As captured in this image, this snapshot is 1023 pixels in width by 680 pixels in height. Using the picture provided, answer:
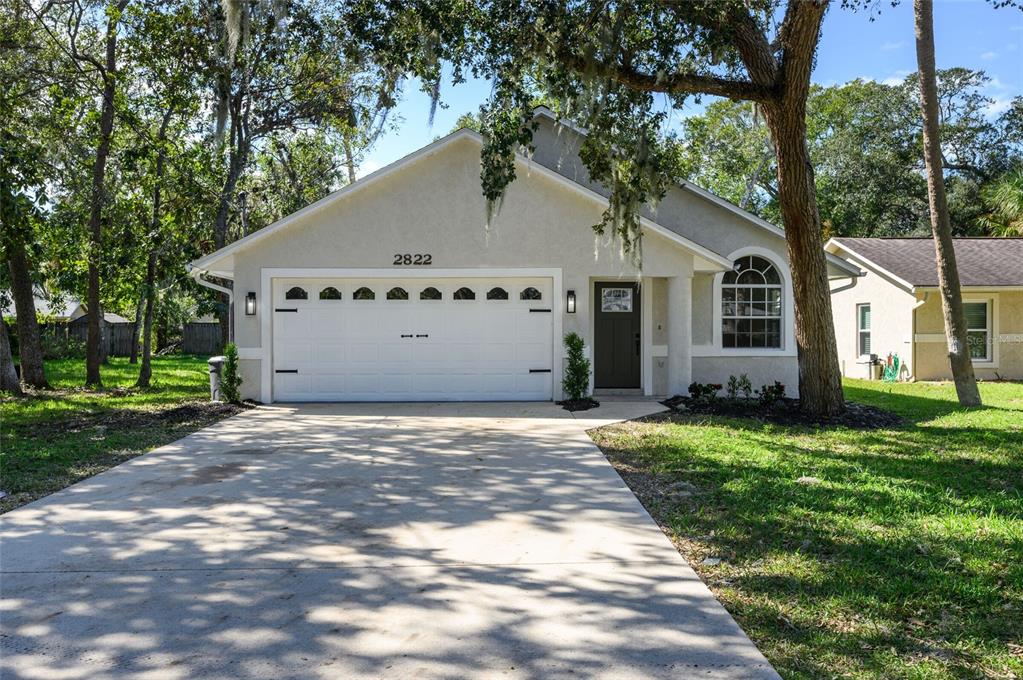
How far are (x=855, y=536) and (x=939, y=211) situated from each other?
29.6 ft

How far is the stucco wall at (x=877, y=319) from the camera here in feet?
60.5

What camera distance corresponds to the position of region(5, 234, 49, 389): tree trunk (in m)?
16.4

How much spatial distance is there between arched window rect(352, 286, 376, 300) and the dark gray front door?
13.6 ft

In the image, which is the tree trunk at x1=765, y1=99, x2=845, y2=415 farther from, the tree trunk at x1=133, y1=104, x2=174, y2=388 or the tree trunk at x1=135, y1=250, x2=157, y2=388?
the tree trunk at x1=135, y1=250, x2=157, y2=388

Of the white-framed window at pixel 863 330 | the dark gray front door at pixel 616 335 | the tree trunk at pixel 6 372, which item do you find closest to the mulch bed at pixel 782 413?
the dark gray front door at pixel 616 335

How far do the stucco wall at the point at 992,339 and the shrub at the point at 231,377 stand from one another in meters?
15.5

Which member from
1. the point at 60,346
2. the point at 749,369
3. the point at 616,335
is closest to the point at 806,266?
the point at 749,369

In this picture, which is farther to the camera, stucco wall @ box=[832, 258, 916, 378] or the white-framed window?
the white-framed window

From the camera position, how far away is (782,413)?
36.8ft

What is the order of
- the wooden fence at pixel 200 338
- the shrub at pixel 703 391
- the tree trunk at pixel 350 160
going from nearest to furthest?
the shrub at pixel 703 391 → the tree trunk at pixel 350 160 → the wooden fence at pixel 200 338

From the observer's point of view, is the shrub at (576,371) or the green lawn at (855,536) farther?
the shrub at (576,371)

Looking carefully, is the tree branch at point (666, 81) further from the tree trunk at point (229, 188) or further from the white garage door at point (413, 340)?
the tree trunk at point (229, 188)

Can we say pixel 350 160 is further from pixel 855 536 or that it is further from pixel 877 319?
pixel 855 536

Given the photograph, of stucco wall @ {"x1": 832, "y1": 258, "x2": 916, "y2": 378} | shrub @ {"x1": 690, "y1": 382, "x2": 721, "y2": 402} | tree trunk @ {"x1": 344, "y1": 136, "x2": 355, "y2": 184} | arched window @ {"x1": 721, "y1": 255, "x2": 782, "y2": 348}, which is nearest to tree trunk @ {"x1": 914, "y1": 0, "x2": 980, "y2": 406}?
arched window @ {"x1": 721, "y1": 255, "x2": 782, "y2": 348}
